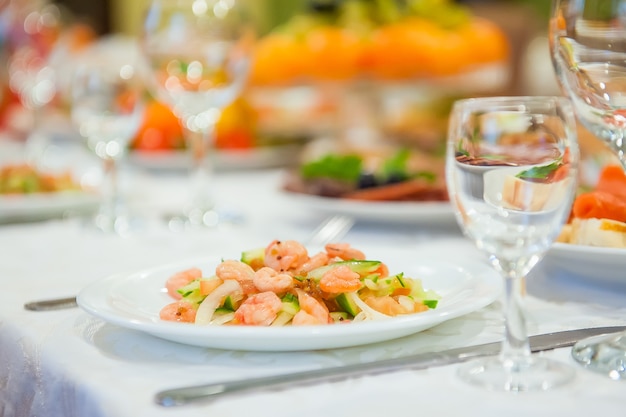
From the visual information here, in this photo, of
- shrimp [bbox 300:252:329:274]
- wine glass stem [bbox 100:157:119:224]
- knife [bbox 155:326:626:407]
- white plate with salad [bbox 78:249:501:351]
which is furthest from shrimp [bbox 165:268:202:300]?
wine glass stem [bbox 100:157:119:224]

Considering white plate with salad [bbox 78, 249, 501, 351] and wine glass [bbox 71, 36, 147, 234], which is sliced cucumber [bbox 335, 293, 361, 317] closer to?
white plate with salad [bbox 78, 249, 501, 351]

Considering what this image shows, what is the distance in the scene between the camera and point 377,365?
67 cm

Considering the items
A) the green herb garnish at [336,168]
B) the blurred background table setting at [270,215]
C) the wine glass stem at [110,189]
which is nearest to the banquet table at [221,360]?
the blurred background table setting at [270,215]

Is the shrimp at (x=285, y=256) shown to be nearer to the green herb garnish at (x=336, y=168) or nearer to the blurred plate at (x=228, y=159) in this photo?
the green herb garnish at (x=336, y=168)

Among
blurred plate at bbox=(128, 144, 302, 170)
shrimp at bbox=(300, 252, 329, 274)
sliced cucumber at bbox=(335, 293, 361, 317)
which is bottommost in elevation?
blurred plate at bbox=(128, 144, 302, 170)

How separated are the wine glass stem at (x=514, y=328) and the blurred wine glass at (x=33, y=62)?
185cm

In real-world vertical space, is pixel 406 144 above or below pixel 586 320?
below

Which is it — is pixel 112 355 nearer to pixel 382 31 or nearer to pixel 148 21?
pixel 148 21

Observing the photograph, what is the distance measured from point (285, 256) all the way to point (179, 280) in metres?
0.11

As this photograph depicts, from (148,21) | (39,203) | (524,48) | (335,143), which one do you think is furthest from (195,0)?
(524,48)

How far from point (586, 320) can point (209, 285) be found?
354 millimetres

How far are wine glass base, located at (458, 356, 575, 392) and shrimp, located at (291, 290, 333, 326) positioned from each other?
0.39ft

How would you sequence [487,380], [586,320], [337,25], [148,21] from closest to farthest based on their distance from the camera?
[487,380], [586,320], [148,21], [337,25]

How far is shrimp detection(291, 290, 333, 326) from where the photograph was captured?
72cm
